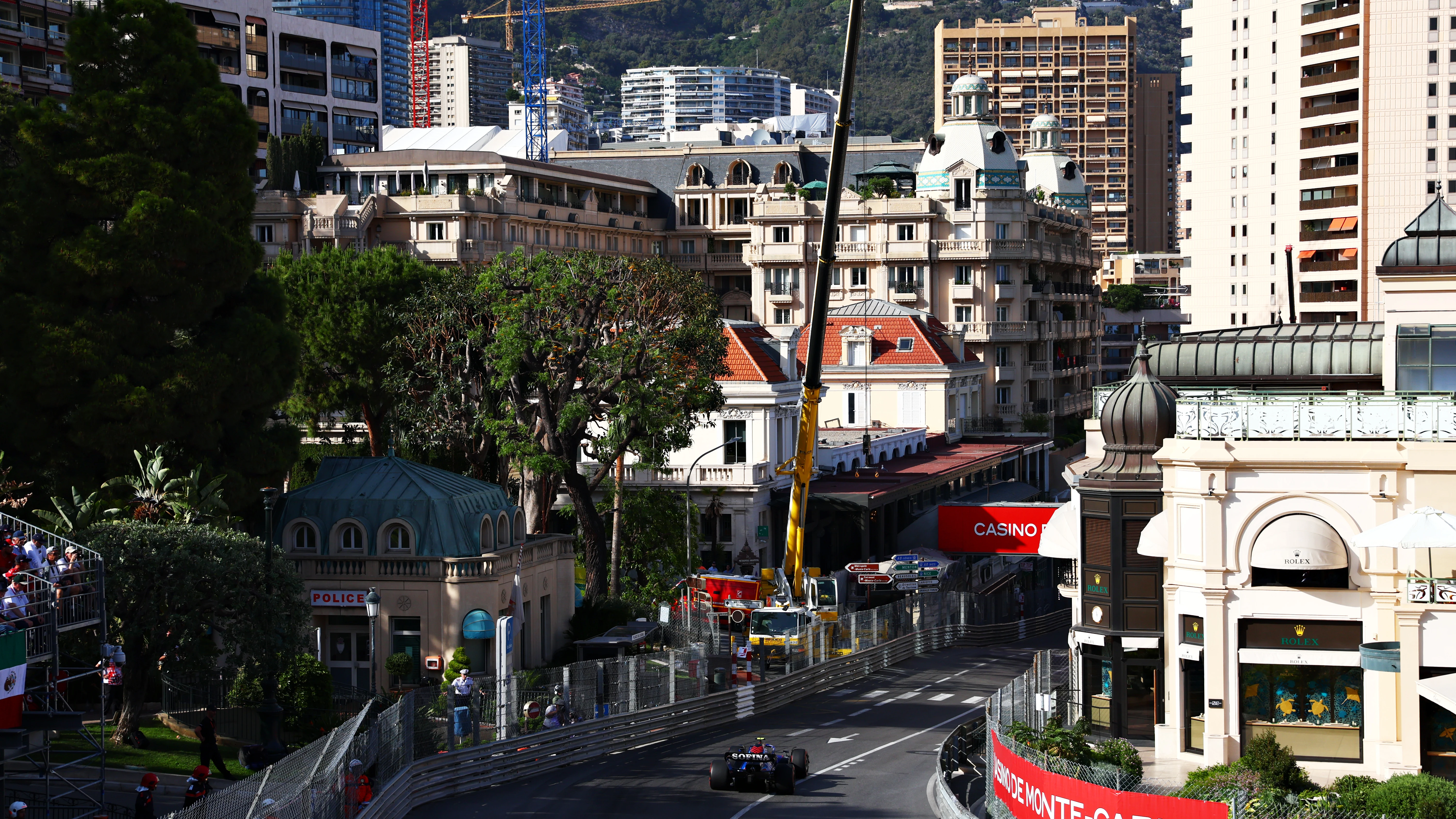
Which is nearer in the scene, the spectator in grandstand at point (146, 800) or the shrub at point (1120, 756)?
the spectator in grandstand at point (146, 800)

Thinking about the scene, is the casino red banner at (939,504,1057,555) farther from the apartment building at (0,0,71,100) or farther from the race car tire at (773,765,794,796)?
the apartment building at (0,0,71,100)

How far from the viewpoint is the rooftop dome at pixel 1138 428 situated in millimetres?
40625

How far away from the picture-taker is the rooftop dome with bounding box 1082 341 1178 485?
40625 millimetres

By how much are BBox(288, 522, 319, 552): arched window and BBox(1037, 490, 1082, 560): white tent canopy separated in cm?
2119

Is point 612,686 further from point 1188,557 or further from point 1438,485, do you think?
point 1438,485

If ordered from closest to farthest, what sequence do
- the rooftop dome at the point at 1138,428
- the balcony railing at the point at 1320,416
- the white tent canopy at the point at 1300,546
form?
1. the white tent canopy at the point at 1300,546
2. the balcony railing at the point at 1320,416
3. the rooftop dome at the point at 1138,428

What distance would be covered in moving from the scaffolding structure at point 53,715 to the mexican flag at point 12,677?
26cm

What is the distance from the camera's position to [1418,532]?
34156mm

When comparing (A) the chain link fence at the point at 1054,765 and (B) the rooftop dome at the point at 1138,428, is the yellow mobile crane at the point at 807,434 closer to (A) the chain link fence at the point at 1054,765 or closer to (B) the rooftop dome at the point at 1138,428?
(A) the chain link fence at the point at 1054,765

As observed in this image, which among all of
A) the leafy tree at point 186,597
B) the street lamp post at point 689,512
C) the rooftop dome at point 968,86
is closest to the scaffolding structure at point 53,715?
the leafy tree at point 186,597

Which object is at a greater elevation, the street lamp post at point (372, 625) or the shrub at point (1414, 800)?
the street lamp post at point (372, 625)

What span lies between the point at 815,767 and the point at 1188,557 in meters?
11.4

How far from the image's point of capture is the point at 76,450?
48500mm

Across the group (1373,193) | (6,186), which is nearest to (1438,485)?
(6,186)
